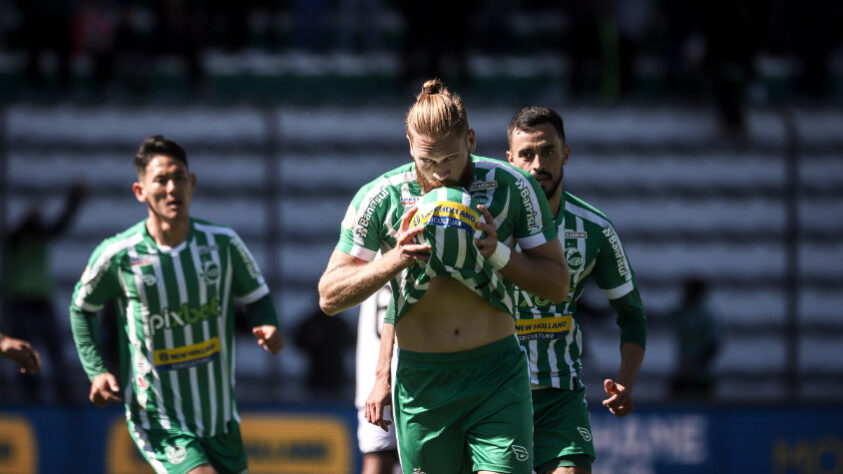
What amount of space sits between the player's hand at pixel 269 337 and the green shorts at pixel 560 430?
4.38 ft

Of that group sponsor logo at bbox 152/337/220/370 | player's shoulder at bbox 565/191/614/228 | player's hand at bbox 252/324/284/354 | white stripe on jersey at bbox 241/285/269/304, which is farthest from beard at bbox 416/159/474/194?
sponsor logo at bbox 152/337/220/370

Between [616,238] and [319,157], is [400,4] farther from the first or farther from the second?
[616,238]

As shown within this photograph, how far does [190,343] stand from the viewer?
19.3 feet

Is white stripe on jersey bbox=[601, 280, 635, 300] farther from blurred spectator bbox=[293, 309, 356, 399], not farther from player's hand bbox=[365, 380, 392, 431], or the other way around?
blurred spectator bbox=[293, 309, 356, 399]

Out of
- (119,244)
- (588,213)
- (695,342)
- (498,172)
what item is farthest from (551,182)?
(695,342)

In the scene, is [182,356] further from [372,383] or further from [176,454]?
[372,383]

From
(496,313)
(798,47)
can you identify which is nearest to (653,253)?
(798,47)

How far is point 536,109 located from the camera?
215 inches

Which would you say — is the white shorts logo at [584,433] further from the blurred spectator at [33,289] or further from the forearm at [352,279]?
the blurred spectator at [33,289]

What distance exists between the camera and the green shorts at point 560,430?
519cm

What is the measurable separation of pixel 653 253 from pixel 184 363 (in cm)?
825

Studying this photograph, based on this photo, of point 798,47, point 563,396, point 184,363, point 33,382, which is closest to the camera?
point 563,396

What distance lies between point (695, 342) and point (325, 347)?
343 cm

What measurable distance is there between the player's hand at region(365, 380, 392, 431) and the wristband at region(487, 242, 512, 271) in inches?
33.7
